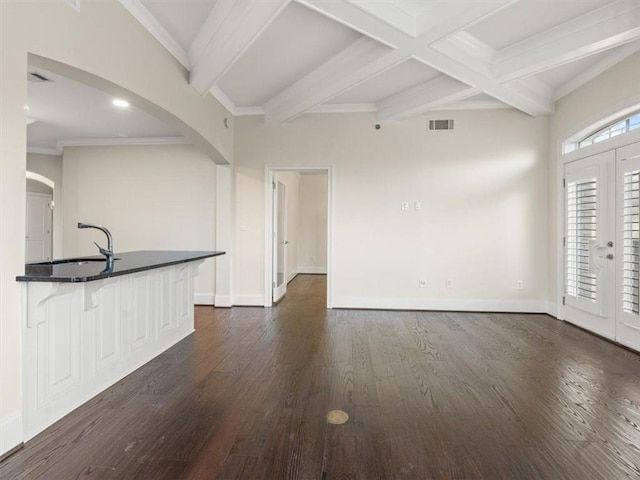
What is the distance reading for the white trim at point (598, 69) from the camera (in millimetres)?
3291

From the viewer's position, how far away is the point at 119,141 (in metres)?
5.69

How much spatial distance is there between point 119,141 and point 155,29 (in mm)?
3375

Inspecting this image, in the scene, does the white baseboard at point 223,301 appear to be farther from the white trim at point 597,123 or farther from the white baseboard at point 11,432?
the white trim at point 597,123

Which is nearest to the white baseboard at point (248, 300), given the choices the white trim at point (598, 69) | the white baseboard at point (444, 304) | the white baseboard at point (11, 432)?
the white baseboard at point (444, 304)

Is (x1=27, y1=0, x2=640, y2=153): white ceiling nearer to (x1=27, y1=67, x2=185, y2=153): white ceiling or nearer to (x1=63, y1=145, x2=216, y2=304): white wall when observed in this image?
(x1=27, y1=67, x2=185, y2=153): white ceiling

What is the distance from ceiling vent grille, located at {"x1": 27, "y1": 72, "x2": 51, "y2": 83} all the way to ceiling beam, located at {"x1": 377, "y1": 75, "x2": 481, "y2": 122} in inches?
157

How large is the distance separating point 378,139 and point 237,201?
2372 mm

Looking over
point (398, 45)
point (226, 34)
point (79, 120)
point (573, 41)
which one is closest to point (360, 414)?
point (398, 45)

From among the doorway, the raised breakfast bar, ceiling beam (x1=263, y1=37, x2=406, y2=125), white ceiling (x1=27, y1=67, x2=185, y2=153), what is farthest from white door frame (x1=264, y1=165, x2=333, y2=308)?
the doorway

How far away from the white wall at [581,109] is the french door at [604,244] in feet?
0.78

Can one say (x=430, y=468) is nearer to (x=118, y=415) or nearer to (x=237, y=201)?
(x=118, y=415)

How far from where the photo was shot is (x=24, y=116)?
1.84 metres

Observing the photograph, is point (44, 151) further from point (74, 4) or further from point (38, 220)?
point (74, 4)

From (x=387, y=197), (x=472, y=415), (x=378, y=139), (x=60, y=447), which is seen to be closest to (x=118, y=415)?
(x=60, y=447)
